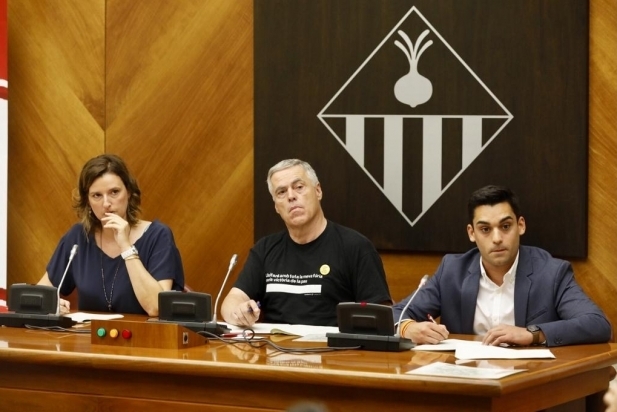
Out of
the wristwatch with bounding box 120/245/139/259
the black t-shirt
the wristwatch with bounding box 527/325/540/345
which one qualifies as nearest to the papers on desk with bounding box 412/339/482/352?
the wristwatch with bounding box 527/325/540/345

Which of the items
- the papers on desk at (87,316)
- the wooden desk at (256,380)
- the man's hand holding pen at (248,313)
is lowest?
the wooden desk at (256,380)

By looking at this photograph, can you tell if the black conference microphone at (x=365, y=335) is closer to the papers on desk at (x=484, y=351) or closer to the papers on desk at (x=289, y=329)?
the papers on desk at (x=484, y=351)

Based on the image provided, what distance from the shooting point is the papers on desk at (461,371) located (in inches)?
108

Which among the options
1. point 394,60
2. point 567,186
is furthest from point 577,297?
point 394,60

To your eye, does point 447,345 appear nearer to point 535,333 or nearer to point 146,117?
point 535,333

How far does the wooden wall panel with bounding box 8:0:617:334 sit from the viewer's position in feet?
17.2

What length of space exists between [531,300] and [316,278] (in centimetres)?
91

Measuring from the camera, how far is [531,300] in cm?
376

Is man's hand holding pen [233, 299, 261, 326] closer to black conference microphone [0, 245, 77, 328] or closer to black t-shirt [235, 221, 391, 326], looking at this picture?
black t-shirt [235, 221, 391, 326]

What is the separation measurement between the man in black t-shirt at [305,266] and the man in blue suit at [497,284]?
289mm

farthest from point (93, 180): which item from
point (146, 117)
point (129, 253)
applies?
point (146, 117)

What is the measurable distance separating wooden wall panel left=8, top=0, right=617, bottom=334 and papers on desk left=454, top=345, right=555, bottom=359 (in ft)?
5.30

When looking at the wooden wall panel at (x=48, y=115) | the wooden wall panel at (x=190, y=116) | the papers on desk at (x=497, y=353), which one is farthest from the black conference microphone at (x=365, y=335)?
the wooden wall panel at (x=48, y=115)

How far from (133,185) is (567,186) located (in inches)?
74.7
